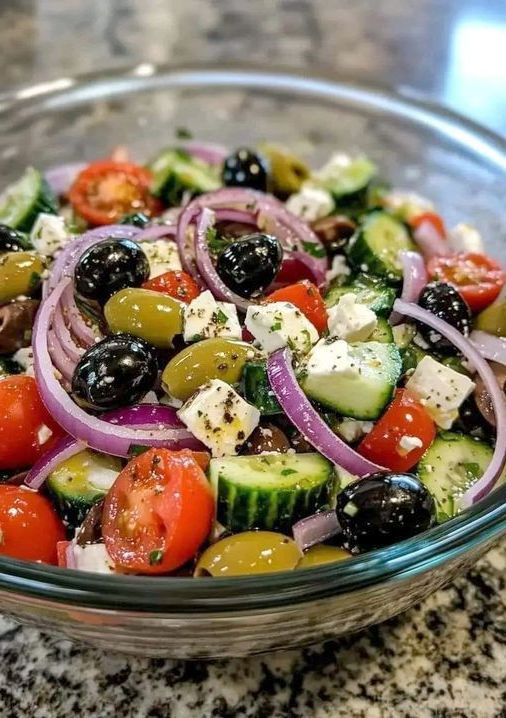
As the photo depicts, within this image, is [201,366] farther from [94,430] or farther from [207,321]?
[94,430]

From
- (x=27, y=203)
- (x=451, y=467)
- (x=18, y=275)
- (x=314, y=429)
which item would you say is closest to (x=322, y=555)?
(x=314, y=429)

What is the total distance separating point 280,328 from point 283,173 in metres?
0.81

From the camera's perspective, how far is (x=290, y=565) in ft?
3.57

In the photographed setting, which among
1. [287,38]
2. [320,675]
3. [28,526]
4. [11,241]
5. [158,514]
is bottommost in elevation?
[320,675]

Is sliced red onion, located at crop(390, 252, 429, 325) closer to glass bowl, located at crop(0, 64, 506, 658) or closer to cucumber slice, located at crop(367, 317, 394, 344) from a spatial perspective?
cucumber slice, located at crop(367, 317, 394, 344)

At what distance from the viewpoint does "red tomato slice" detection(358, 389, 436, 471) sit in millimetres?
1227

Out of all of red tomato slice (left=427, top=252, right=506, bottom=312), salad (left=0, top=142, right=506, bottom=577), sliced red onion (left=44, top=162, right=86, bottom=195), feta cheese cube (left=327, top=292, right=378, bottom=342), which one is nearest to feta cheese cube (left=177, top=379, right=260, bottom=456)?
salad (left=0, top=142, right=506, bottom=577)

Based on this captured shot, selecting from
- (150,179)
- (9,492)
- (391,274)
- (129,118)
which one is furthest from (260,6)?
(9,492)

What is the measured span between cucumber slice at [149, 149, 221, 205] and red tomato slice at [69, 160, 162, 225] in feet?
0.12

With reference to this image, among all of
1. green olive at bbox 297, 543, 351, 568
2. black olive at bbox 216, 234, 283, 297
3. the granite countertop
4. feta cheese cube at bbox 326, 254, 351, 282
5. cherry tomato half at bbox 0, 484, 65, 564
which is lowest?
the granite countertop

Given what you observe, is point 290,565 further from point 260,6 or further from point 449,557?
point 260,6

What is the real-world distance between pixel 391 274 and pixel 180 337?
457mm

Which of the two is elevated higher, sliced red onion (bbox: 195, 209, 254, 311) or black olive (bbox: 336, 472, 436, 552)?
sliced red onion (bbox: 195, 209, 254, 311)

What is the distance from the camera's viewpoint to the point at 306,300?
1.36 meters
